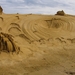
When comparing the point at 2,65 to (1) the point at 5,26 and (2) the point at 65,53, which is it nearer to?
(2) the point at 65,53

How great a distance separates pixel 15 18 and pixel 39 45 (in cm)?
364

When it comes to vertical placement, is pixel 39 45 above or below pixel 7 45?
below

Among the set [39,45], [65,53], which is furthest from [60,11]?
[65,53]

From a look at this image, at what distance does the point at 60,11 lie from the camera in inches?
583

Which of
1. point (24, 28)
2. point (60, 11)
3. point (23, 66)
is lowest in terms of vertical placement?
point (23, 66)

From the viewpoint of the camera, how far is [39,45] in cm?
948

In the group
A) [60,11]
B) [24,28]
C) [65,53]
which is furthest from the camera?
[60,11]

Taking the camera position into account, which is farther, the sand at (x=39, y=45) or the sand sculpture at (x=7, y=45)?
the sand sculpture at (x=7, y=45)

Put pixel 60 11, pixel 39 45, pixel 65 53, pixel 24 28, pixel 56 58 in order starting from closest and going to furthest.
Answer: pixel 56 58 → pixel 65 53 → pixel 39 45 → pixel 24 28 → pixel 60 11

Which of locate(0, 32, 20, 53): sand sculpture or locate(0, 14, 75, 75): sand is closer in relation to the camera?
locate(0, 14, 75, 75): sand

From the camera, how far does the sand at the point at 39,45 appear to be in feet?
21.6

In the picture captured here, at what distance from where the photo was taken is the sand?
21.6 ft

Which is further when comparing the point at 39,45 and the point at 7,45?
the point at 39,45

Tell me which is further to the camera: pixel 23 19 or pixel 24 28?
pixel 23 19
